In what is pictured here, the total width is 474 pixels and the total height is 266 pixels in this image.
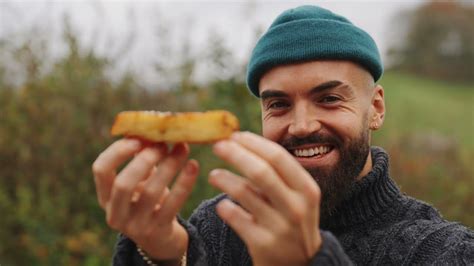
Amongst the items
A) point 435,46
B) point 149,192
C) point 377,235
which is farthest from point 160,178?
point 435,46

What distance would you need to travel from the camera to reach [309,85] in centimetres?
256

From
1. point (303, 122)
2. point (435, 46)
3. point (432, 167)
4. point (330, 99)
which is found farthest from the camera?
point (435, 46)

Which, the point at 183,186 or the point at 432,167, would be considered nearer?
the point at 183,186

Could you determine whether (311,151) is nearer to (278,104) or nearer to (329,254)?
(278,104)

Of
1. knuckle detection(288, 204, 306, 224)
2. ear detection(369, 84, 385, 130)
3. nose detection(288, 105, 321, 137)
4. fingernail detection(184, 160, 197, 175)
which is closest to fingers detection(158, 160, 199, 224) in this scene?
fingernail detection(184, 160, 197, 175)

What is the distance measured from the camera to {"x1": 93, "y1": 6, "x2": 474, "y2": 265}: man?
1829 mm

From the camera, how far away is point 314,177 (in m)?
2.60

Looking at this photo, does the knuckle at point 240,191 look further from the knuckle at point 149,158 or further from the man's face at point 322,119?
the man's face at point 322,119

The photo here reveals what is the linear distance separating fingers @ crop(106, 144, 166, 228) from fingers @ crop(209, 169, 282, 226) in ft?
0.62

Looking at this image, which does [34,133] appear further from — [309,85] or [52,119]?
[309,85]

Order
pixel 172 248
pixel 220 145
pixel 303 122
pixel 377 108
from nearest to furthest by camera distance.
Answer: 1. pixel 220 145
2. pixel 172 248
3. pixel 303 122
4. pixel 377 108

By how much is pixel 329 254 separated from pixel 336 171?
34.5 inches

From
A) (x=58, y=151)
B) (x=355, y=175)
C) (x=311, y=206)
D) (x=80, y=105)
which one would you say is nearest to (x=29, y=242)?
(x=58, y=151)

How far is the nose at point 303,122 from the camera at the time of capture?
251 cm
